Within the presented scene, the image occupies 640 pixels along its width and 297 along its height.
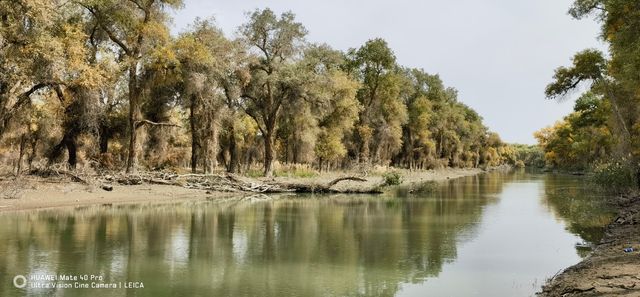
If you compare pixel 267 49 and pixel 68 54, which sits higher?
pixel 267 49

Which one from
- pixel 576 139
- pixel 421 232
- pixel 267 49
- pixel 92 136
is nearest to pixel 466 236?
pixel 421 232

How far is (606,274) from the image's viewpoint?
1015 centimetres

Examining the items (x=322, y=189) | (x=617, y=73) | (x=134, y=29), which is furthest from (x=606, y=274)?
(x=134, y=29)

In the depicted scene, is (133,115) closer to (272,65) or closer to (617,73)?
(272,65)

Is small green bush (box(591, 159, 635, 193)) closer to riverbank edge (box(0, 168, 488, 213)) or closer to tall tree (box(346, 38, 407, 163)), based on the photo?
riverbank edge (box(0, 168, 488, 213))

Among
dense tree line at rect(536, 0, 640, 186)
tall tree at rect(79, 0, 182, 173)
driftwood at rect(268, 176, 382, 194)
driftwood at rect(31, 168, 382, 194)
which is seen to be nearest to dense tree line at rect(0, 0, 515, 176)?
tall tree at rect(79, 0, 182, 173)

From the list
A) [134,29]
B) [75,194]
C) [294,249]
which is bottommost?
[294,249]

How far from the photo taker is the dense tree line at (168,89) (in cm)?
2536

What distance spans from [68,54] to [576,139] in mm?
76705

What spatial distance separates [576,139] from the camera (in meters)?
82.2

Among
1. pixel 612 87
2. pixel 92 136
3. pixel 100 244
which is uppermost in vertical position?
pixel 612 87

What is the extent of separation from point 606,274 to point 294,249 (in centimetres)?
817

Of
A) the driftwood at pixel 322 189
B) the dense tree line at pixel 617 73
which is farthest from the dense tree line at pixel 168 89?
the dense tree line at pixel 617 73

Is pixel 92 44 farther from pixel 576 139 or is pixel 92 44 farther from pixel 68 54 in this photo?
pixel 576 139
